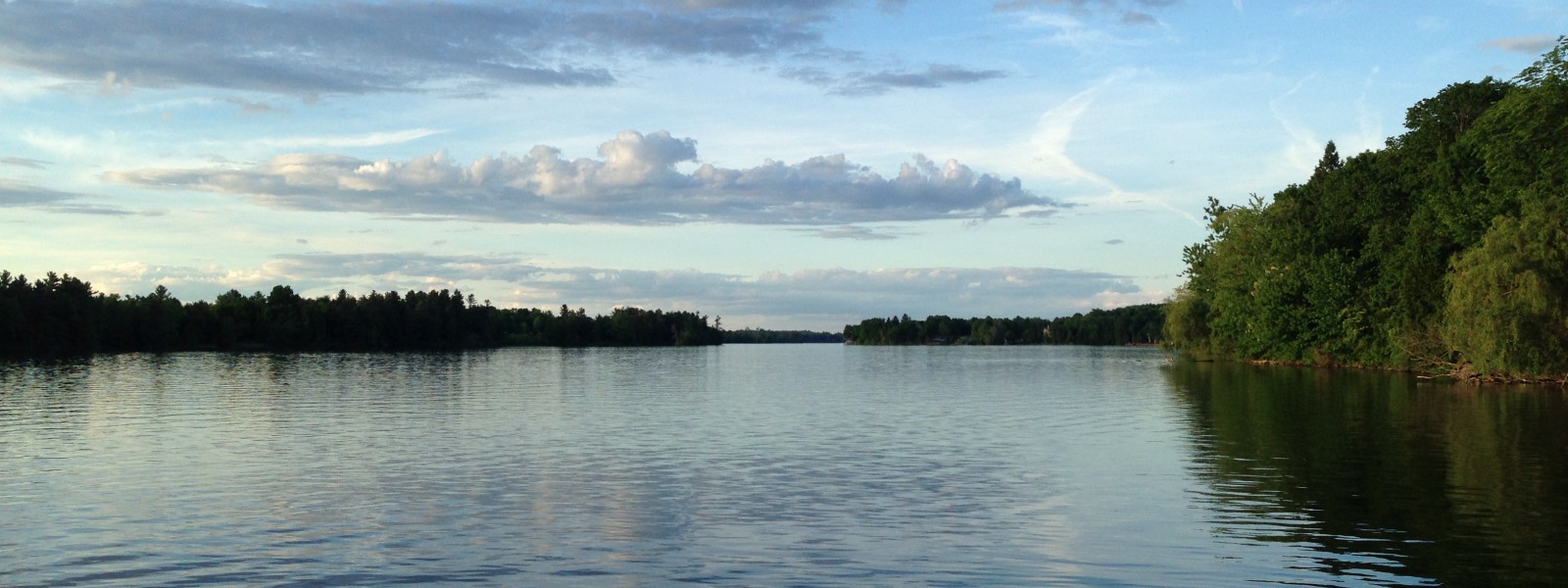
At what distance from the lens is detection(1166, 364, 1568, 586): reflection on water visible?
667 inches

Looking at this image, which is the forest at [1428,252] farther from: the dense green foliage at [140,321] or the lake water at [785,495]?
the dense green foliage at [140,321]

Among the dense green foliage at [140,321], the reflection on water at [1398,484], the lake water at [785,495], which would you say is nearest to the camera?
the lake water at [785,495]

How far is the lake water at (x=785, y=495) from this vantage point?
16.7 m

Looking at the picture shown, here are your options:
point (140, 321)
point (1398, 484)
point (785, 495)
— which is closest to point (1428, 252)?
point (1398, 484)

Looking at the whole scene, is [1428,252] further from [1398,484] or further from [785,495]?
[785,495]

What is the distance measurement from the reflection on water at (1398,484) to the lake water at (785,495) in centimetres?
11

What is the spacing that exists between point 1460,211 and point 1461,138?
4266 mm

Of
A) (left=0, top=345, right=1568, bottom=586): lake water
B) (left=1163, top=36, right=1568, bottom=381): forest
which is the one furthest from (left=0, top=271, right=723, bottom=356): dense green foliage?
(left=1163, top=36, right=1568, bottom=381): forest

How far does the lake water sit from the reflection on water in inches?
4.3

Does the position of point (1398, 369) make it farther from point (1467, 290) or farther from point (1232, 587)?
point (1232, 587)

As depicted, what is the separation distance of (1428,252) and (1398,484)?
54072mm

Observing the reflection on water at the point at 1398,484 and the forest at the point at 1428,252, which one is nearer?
the reflection on water at the point at 1398,484

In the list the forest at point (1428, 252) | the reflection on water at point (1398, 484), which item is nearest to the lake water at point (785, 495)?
the reflection on water at point (1398, 484)

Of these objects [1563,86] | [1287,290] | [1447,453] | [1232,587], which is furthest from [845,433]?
[1287,290]
